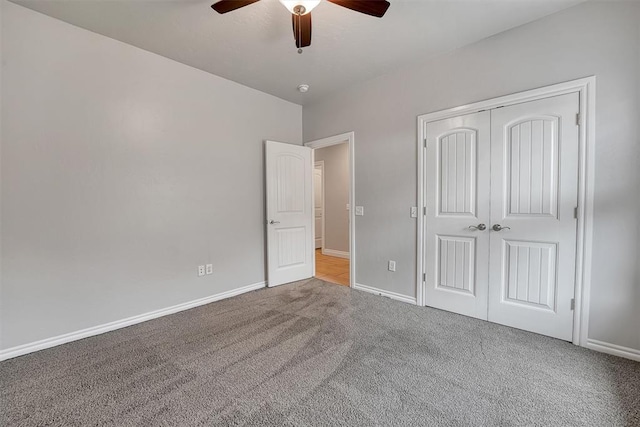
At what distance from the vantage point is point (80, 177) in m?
2.35

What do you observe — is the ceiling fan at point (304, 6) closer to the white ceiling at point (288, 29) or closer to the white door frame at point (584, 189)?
the white ceiling at point (288, 29)

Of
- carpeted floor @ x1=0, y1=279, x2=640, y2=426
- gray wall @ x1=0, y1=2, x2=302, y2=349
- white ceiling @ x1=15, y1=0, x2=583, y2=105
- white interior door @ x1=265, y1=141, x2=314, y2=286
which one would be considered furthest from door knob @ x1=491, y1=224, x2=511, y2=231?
gray wall @ x1=0, y1=2, x2=302, y2=349

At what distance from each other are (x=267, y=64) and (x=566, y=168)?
2846mm

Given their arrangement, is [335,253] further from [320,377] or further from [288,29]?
[288,29]

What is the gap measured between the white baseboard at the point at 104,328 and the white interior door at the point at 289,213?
68 centimetres

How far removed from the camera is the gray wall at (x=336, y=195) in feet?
19.5

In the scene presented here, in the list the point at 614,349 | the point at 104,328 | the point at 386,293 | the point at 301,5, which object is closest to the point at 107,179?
the point at 104,328

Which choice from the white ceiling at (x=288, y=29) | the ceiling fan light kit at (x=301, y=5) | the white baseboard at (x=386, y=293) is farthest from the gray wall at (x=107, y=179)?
the ceiling fan light kit at (x=301, y=5)

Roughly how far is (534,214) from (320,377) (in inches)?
83.7

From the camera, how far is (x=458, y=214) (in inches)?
108

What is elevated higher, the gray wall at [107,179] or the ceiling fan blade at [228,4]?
the ceiling fan blade at [228,4]

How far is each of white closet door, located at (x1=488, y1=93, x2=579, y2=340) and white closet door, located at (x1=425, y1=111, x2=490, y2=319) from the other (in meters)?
0.09

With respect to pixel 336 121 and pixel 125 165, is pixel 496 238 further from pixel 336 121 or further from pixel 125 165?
pixel 125 165

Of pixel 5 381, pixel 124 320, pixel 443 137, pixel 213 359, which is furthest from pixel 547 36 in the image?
pixel 5 381
